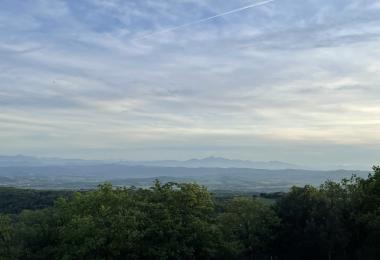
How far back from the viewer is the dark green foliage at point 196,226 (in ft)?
141

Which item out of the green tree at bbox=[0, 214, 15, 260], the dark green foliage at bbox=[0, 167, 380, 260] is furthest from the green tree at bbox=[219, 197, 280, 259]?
the green tree at bbox=[0, 214, 15, 260]

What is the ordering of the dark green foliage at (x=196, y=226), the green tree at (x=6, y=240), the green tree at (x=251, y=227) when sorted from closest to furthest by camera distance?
the green tree at (x=6, y=240)
the dark green foliage at (x=196, y=226)
the green tree at (x=251, y=227)

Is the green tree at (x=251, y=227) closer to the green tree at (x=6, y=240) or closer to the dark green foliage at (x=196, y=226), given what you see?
the dark green foliage at (x=196, y=226)

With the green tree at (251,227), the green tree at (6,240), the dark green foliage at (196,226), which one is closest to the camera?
the green tree at (6,240)

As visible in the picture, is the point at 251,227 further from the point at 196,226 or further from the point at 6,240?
the point at 6,240

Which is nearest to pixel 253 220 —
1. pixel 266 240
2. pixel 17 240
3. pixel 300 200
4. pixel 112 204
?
pixel 266 240

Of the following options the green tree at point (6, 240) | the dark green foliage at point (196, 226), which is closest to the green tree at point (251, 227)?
the dark green foliage at point (196, 226)

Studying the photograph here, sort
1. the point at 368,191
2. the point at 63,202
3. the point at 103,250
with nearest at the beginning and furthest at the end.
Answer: the point at 103,250 → the point at 368,191 → the point at 63,202

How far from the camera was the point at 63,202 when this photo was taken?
4969cm

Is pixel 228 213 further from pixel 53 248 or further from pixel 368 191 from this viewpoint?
pixel 53 248

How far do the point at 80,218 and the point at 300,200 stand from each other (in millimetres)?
23370

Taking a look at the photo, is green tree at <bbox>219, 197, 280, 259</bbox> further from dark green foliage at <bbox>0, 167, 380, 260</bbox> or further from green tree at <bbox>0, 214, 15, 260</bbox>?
green tree at <bbox>0, 214, 15, 260</bbox>

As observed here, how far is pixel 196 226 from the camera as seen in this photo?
44.8 m

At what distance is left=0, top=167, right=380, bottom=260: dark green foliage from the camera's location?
4294 cm
